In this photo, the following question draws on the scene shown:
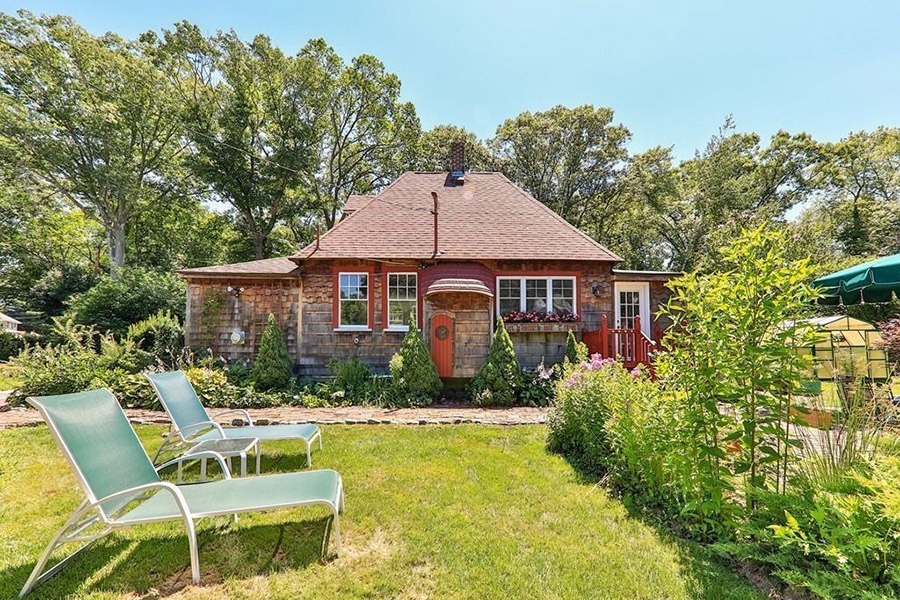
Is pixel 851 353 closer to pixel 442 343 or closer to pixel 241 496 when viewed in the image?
pixel 442 343

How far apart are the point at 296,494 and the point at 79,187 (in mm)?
23609

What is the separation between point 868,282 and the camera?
494 centimetres

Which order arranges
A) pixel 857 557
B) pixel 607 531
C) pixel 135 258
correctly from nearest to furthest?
pixel 857 557, pixel 607 531, pixel 135 258

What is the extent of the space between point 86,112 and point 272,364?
60.0 feet

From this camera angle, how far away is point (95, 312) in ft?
45.0

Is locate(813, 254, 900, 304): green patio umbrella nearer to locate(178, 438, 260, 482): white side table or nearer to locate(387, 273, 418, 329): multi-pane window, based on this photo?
locate(178, 438, 260, 482): white side table

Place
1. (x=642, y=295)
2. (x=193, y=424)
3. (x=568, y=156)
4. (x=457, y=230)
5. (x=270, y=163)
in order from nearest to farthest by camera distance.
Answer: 1. (x=193, y=424)
2. (x=457, y=230)
3. (x=642, y=295)
4. (x=270, y=163)
5. (x=568, y=156)

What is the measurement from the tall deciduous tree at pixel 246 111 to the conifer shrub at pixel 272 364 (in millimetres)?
14514

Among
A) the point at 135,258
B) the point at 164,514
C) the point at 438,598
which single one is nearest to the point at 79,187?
the point at 135,258

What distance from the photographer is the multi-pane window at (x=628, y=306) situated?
35.1ft

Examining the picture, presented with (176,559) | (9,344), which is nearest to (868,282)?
(176,559)

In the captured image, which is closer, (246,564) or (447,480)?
(246,564)

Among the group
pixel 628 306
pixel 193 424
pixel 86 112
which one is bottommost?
pixel 193 424

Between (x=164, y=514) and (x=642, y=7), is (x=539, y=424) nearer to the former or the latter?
(x=164, y=514)
